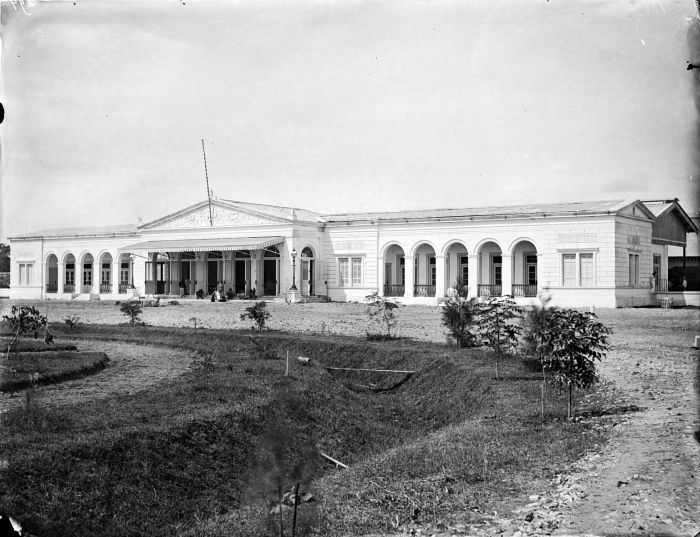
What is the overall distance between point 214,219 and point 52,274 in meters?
14.5

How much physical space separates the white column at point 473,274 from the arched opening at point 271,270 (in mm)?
9335

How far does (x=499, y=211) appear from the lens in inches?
1250

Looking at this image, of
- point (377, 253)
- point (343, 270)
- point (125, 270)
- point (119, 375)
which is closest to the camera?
point (119, 375)

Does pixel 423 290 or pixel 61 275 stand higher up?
pixel 61 275

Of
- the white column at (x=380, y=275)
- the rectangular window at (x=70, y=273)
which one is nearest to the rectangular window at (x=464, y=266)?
the white column at (x=380, y=275)

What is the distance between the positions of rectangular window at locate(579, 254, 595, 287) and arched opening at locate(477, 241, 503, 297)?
4039 millimetres

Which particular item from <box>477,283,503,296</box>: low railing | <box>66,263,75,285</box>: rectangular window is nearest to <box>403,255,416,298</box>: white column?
<box>477,283,503,296</box>: low railing

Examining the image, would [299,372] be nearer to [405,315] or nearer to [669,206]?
[405,315]

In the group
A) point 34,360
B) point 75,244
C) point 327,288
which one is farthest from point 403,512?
point 75,244

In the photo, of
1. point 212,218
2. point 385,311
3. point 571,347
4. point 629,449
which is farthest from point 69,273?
point 629,449

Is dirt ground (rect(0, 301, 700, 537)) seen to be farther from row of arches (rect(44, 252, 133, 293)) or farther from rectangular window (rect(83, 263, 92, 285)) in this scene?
rectangular window (rect(83, 263, 92, 285))

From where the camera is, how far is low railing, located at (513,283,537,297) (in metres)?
29.5

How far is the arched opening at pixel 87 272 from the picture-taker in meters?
42.2

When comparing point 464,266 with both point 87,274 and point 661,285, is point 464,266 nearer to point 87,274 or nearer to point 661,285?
point 661,285
